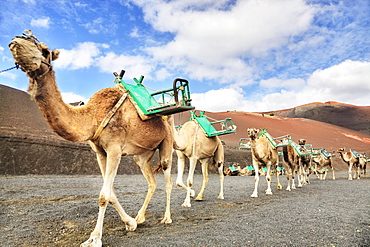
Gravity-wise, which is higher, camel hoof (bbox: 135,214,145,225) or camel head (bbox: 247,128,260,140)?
camel head (bbox: 247,128,260,140)

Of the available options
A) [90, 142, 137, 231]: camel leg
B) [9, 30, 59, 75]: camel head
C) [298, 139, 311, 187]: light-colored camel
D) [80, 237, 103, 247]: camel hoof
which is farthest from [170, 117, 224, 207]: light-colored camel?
[298, 139, 311, 187]: light-colored camel

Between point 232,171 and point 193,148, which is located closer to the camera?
point 193,148

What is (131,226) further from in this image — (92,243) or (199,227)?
(199,227)

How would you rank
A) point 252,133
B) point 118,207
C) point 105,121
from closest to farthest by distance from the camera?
point 105,121, point 118,207, point 252,133

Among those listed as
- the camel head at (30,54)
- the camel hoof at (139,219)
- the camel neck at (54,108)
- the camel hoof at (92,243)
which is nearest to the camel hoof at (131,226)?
the camel hoof at (139,219)

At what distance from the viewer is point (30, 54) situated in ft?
11.0

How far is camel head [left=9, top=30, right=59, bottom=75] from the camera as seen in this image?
3289mm

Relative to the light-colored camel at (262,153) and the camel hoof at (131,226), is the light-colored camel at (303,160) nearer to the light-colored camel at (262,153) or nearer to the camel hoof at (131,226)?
the light-colored camel at (262,153)

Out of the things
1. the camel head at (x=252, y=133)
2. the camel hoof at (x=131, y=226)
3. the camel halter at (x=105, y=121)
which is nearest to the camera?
the camel halter at (x=105, y=121)

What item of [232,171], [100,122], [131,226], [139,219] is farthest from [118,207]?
[232,171]

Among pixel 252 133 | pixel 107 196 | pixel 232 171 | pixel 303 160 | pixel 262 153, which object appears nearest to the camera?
pixel 107 196

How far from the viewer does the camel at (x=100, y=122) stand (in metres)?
3.56

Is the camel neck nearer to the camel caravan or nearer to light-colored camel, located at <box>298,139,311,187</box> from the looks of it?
the camel caravan

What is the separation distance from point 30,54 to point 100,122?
1.41 m
